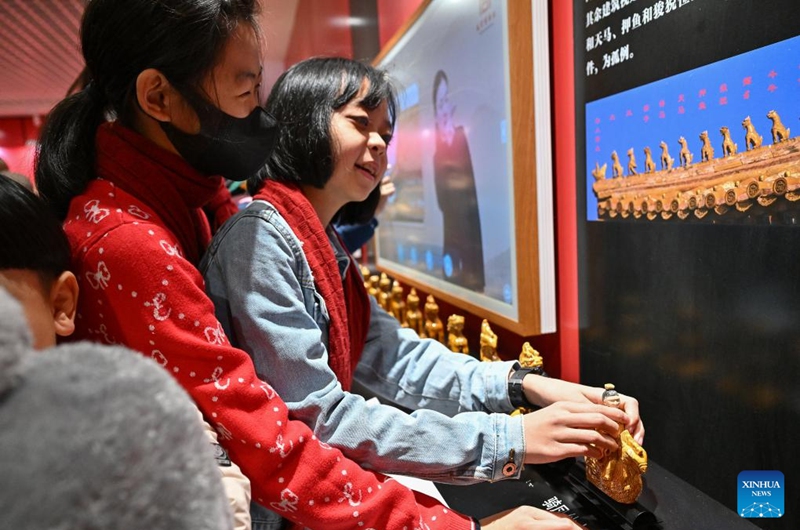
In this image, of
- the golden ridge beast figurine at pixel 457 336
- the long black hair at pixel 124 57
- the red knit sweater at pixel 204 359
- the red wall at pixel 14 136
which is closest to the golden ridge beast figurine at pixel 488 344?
the golden ridge beast figurine at pixel 457 336

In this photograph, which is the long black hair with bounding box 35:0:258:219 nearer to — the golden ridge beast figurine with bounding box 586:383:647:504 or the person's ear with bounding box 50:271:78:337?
the person's ear with bounding box 50:271:78:337

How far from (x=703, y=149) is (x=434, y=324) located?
1.11 meters

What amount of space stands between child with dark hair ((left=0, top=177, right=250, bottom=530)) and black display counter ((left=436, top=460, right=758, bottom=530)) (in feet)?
1.54

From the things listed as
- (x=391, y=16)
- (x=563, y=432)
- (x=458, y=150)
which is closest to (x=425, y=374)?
(x=563, y=432)

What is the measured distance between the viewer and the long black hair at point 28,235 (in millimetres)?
618

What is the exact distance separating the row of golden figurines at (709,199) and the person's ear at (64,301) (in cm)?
88

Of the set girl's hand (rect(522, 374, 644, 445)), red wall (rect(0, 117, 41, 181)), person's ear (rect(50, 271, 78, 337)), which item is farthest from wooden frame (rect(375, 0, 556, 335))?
red wall (rect(0, 117, 41, 181))

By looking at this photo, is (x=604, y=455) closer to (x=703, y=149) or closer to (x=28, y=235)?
(x=703, y=149)

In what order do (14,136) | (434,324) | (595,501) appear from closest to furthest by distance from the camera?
(595,501) → (434,324) → (14,136)

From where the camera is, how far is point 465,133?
1561 millimetres

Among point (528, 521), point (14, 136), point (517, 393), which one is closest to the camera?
point (528, 521)

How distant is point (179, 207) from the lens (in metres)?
0.84

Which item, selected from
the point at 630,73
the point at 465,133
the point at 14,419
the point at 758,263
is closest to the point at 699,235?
the point at 758,263

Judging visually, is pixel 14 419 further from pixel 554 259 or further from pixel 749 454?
pixel 554 259
